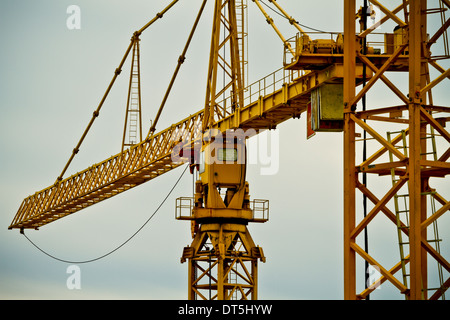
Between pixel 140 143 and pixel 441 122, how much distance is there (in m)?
→ 46.0

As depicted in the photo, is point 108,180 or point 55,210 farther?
point 55,210

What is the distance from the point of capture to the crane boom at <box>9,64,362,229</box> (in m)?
56.3

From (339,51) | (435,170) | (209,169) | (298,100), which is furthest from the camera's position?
(209,169)

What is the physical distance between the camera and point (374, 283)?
32.6 metres

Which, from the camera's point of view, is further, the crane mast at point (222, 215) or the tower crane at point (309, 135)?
the crane mast at point (222, 215)

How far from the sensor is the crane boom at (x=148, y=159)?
185 feet

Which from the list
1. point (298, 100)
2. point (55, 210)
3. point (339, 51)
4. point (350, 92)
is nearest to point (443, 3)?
point (350, 92)

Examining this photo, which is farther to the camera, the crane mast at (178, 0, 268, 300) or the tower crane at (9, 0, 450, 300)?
the crane mast at (178, 0, 268, 300)

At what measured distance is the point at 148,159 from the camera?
76.6 metres

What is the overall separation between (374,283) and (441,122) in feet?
18.0

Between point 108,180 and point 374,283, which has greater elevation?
point 108,180
